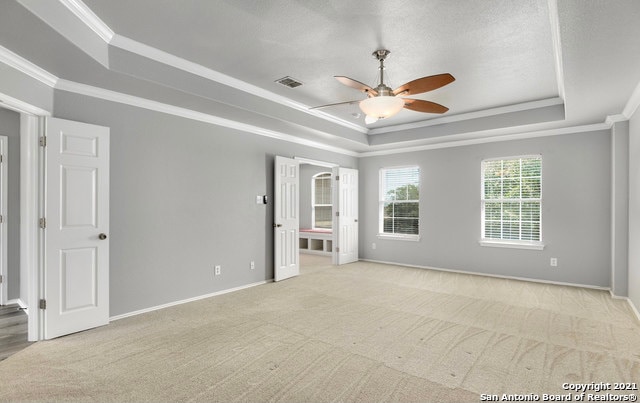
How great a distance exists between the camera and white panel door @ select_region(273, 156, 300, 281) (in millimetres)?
5480

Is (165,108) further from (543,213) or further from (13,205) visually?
(543,213)

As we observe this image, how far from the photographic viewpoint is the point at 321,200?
9266 millimetres

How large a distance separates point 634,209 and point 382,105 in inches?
141

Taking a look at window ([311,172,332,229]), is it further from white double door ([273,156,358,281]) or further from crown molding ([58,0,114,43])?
crown molding ([58,0,114,43])

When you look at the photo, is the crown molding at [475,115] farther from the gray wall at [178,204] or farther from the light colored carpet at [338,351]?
the light colored carpet at [338,351]

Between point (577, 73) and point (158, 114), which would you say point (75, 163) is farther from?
point (577, 73)

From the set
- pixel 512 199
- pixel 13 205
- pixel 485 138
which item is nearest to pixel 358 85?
pixel 485 138

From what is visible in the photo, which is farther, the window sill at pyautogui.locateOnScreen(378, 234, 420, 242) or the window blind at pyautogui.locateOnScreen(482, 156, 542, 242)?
the window sill at pyautogui.locateOnScreen(378, 234, 420, 242)

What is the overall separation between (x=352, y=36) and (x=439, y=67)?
1.21 m

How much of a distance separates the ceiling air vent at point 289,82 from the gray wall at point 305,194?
16.5 ft

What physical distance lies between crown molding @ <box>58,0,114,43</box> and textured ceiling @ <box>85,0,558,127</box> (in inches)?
2.3

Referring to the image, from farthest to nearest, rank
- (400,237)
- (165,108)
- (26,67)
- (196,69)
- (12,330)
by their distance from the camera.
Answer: (400,237) < (165,108) < (196,69) < (12,330) < (26,67)

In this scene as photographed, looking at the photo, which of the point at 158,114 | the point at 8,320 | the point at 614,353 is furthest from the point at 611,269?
the point at 8,320

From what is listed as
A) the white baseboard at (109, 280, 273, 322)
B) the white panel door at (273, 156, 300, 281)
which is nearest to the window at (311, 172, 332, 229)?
the white panel door at (273, 156, 300, 281)
